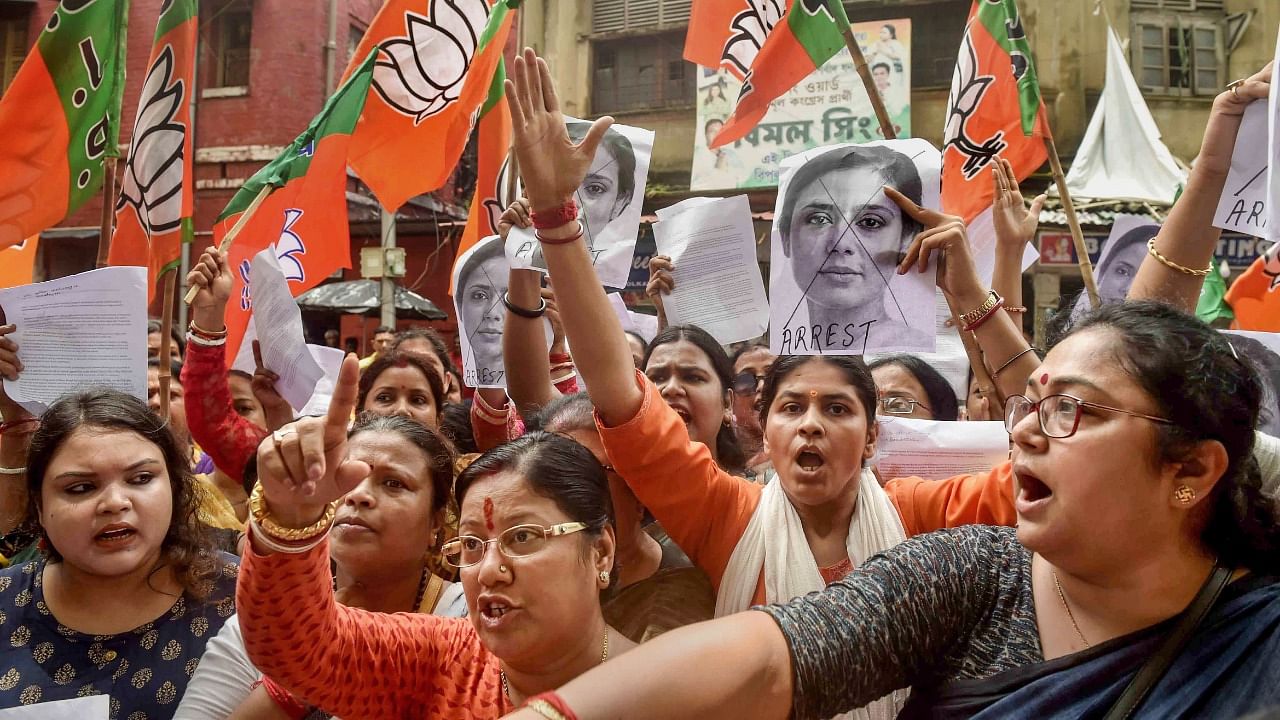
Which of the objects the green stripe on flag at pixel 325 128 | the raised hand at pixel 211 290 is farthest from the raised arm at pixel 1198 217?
the raised hand at pixel 211 290

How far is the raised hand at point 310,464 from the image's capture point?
1605mm

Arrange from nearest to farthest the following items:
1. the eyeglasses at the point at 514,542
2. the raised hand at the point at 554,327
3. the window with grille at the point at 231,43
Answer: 1. the eyeglasses at the point at 514,542
2. the raised hand at the point at 554,327
3. the window with grille at the point at 231,43

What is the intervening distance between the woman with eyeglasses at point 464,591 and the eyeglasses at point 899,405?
4.92 ft

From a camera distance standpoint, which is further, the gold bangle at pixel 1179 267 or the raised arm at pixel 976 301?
the gold bangle at pixel 1179 267

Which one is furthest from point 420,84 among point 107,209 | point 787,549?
point 787,549

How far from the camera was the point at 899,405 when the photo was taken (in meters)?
3.25

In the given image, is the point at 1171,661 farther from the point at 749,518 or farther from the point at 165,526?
the point at 165,526

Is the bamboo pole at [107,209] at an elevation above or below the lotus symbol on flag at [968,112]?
below

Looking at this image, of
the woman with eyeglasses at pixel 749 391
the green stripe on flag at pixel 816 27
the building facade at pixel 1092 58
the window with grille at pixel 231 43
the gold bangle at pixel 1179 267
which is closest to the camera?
the gold bangle at pixel 1179 267

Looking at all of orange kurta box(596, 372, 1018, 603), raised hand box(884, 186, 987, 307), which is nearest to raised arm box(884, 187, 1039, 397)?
raised hand box(884, 186, 987, 307)

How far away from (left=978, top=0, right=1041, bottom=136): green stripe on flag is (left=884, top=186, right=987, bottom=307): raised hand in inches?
65.3

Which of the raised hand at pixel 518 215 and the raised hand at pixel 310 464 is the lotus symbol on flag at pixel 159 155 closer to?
the raised hand at pixel 518 215

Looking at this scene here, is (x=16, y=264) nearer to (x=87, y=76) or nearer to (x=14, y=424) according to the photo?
(x=87, y=76)

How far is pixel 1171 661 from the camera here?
138 centimetres
